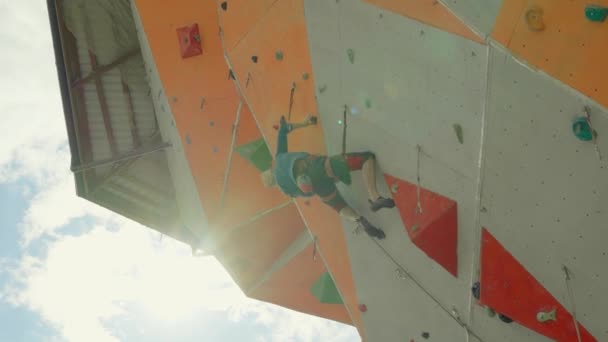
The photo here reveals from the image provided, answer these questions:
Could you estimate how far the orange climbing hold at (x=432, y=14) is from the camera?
10.5ft

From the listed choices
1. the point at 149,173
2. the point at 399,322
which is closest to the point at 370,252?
the point at 399,322

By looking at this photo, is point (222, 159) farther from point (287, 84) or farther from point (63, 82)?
point (63, 82)

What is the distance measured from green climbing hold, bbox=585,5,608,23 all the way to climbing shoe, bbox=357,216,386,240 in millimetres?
2181

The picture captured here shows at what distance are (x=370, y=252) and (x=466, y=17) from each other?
2035 millimetres

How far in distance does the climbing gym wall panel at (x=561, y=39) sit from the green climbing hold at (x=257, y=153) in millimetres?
3208

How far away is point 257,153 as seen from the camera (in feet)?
19.4

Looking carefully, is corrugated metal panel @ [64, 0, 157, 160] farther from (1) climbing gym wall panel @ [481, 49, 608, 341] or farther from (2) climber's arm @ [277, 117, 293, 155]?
(1) climbing gym wall panel @ [481, 49, 608, 341]

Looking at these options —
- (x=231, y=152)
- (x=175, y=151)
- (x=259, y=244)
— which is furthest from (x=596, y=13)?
(x=175, y=151)

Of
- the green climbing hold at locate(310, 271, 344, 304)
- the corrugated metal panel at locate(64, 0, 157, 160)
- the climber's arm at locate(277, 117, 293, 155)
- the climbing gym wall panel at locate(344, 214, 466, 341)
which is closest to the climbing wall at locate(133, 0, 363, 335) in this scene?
the green climbing hold at locate(310, 271, 344, 304)

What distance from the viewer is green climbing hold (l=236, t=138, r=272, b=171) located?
19.3 ft

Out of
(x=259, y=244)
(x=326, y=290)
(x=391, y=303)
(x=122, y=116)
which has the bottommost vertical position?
(x=326, y=290)

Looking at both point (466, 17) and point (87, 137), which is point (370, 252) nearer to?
point (466, 17)

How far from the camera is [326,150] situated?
15.1ft

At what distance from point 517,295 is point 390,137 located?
1.26m
